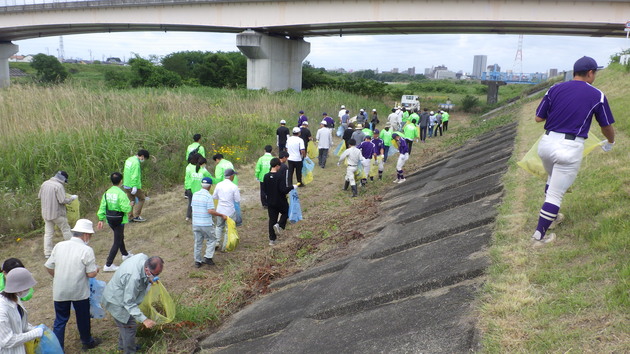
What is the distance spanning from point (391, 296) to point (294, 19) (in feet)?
84.3

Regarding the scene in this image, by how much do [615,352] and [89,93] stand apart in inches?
671

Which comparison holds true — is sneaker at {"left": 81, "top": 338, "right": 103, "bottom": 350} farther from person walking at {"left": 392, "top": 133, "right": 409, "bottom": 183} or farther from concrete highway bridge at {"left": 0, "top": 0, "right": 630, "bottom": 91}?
concrete highway bridge at {"left": 0, "top": 0, "right": 630, "bottom": 91}

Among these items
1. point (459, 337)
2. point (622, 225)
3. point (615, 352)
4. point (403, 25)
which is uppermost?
point (403, 25)

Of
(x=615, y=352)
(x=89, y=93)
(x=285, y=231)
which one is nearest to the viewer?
(x=615, y=352)

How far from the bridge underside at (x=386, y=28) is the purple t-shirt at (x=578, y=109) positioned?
22485mm

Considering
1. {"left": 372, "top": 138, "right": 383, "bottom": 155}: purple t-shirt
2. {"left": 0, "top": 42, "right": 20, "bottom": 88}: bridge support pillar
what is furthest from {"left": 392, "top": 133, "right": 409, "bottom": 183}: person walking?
{"left": 0, "top": 42, "right": 20, "bottom": 88}: bridge support pillar

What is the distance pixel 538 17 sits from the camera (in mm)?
23531

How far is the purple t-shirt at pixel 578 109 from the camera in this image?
4328 mm

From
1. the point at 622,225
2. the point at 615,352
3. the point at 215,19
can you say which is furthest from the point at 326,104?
the point at 615,352

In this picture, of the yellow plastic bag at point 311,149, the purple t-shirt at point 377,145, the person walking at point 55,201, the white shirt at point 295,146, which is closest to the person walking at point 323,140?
the yellow plastic bag at point 311,149

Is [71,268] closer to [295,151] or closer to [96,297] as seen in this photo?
[96,297]

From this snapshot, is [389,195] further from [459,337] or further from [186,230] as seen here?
[459,337]

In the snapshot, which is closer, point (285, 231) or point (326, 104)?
point (285, 231)

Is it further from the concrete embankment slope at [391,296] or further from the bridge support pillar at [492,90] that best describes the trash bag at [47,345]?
the bridge support pillar at [492,90]
